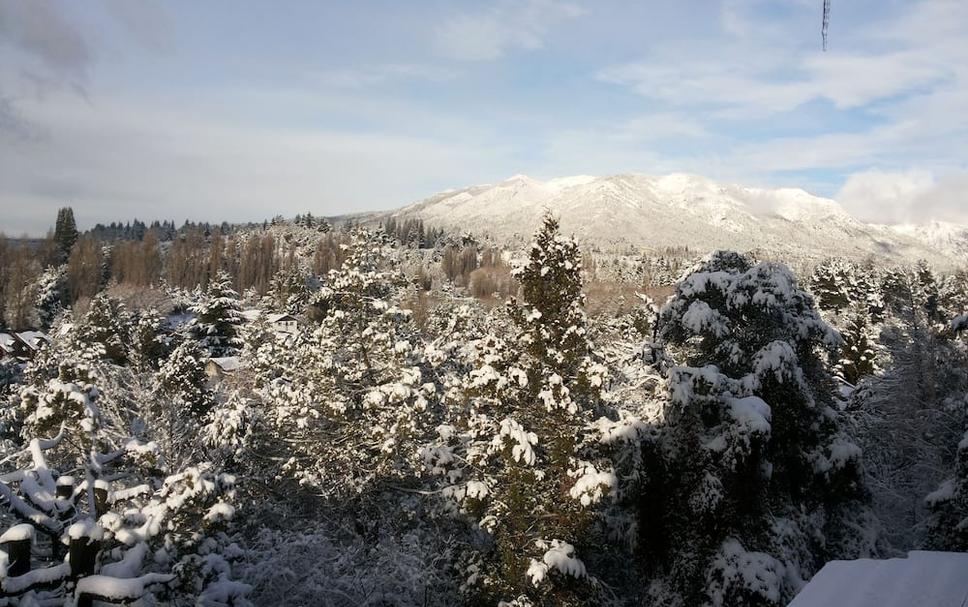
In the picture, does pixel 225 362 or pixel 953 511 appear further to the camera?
pixel 225 362

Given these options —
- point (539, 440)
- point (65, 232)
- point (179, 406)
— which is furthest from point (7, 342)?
point (65, 232)

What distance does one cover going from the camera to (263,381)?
19594 mm

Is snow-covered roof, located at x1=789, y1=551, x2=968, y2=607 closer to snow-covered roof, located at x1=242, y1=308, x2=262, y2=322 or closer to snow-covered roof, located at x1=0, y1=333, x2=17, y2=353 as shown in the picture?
snow-covered roof, located at x1=242, y1=308, x2=262, y2=322

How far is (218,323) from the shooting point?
50.5 meters

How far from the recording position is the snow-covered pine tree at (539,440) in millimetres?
10898

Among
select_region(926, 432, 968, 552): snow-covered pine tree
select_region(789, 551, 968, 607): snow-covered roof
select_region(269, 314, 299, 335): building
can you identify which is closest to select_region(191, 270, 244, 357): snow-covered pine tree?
select_region(269, 314, 299, 335): building

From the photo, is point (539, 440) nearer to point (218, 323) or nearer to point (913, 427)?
point (913, 427)

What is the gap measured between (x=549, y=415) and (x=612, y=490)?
5.94 feet

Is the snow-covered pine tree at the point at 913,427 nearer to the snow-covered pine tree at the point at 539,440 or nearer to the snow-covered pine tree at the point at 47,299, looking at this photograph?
the snow-covered pine tree at the point at 539,440

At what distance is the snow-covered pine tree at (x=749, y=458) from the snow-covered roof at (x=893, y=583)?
473 centimetres

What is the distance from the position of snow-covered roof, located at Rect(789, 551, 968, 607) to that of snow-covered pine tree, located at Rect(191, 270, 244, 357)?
4992 centimetres

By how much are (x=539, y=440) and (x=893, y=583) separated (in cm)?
741

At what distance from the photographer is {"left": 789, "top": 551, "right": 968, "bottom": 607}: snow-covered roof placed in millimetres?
4512

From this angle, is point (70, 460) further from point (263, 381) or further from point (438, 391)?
point (438, 391)
